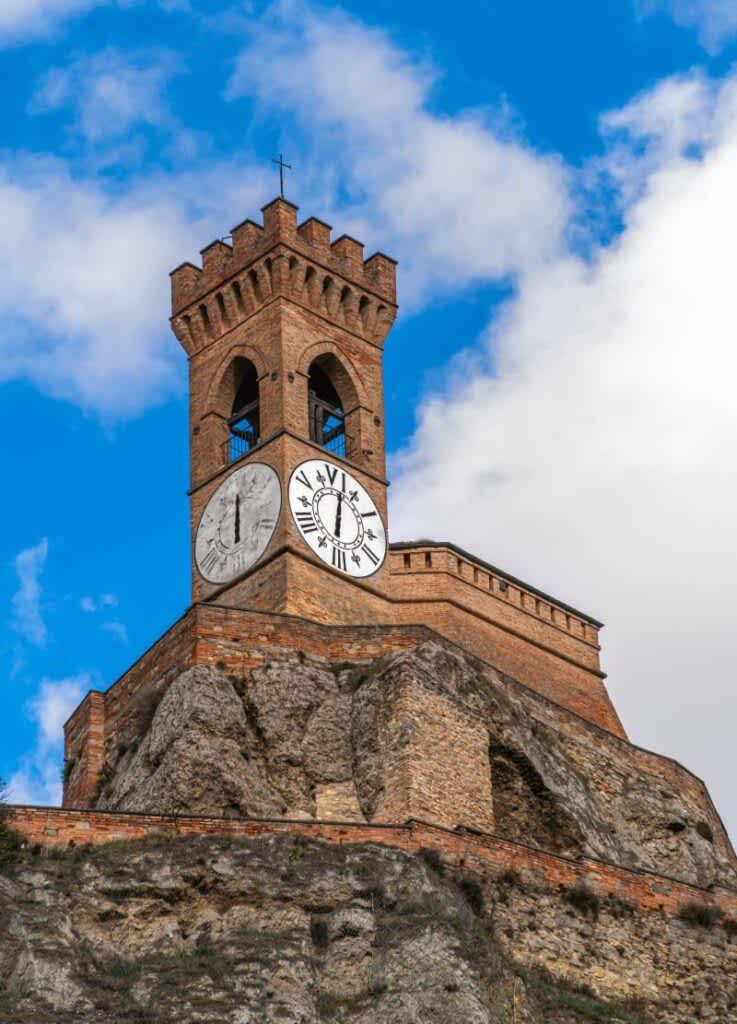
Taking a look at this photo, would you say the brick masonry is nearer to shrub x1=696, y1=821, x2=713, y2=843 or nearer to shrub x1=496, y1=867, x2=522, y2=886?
shrub x1=696, y1=821, x2=713, y2=843

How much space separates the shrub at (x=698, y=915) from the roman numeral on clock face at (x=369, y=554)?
34.9ft

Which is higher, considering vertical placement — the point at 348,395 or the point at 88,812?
the point at 348,395

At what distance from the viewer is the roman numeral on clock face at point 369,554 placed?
47875 millimetres

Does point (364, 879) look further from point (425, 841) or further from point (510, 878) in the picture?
point (510, 878)

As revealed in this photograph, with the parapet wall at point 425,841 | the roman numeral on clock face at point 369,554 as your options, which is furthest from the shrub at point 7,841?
the roman numeral on clock face at point 369,554

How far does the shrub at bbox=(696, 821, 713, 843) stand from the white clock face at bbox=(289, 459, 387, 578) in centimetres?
859

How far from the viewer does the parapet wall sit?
3703 centimetres

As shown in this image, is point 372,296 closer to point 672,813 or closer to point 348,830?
point 672,813

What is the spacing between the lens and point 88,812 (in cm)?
3725

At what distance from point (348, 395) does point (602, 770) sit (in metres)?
10.1

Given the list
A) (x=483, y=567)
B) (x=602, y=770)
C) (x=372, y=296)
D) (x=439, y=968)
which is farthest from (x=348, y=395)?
(x=439, y=968)

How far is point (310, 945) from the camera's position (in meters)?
35.6

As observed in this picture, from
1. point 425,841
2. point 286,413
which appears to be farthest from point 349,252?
point 425,841

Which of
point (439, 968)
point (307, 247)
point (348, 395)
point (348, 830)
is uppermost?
point (307, 247)
